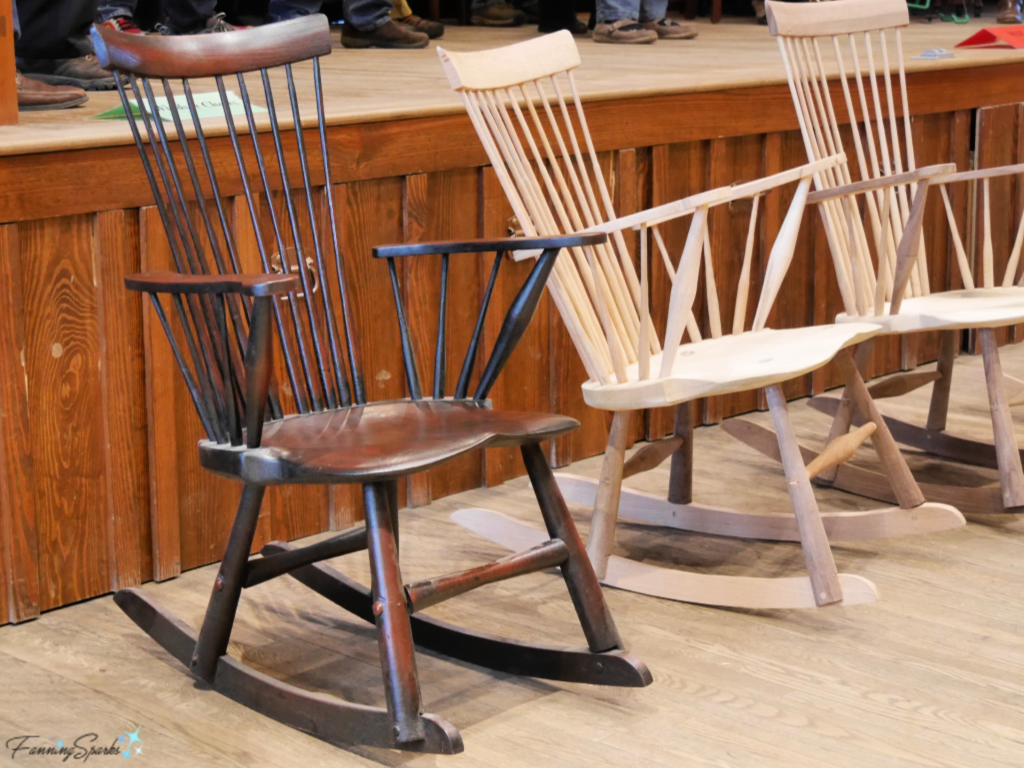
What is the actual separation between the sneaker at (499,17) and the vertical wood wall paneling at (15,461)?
4652 mm

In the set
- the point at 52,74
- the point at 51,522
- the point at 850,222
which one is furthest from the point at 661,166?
the point at 51,522

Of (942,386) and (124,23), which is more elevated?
(124,23)

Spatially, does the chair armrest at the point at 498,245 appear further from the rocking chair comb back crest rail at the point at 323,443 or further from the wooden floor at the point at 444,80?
the wooden floor at the point at 444,80

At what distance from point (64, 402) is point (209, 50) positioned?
25.9 inches

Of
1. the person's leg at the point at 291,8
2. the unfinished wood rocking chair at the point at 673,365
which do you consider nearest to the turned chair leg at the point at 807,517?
the unfinished wood rocking chair at the point at 673,365

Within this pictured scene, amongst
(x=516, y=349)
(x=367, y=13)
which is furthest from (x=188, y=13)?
(x=516, y=349)

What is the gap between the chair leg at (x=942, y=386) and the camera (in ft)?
10.2

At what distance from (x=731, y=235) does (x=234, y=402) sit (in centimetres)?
194

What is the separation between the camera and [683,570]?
2.54m

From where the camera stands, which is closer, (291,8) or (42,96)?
(42,96)

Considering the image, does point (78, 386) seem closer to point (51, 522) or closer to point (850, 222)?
point (51, 522)

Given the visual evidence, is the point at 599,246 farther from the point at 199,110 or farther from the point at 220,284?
the point at 220,284

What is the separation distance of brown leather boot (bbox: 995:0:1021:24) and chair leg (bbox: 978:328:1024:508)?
5.20 metres

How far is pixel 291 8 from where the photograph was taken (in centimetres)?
450
